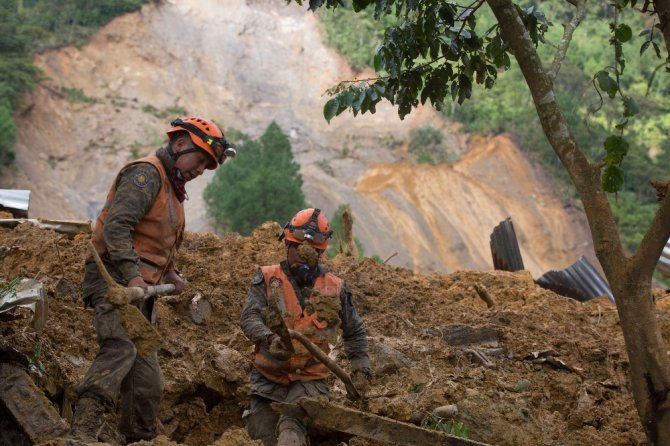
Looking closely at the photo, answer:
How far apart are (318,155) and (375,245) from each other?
5.71 m

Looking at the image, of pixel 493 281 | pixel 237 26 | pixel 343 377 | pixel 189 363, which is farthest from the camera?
pixel 237 26

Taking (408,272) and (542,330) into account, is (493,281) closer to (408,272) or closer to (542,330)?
(408,272)

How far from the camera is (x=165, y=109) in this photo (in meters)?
34.5

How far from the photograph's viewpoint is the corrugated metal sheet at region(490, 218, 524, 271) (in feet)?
46.0

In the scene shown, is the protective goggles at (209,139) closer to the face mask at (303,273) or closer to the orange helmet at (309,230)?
the orange helmet at (309,230)

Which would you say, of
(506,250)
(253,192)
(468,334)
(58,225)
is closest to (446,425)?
(468,334)

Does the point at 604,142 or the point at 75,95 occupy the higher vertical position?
the point at 604,142

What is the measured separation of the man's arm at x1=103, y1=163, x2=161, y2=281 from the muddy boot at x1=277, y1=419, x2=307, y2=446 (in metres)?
1.09

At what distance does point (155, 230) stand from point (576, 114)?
27.6 meters

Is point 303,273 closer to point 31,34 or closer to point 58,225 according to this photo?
point 58,225

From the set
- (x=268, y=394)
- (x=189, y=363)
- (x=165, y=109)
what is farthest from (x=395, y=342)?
(x=165, y=109)

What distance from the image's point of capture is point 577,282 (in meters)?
13.7

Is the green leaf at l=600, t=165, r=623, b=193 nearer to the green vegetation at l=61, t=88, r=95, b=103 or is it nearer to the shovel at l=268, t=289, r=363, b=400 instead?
the shovel at l=268, t=289, r=363, b=400

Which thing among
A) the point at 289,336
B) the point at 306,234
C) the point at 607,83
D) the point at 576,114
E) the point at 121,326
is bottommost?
the point at 121,326
